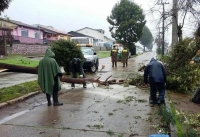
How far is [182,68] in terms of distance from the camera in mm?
11969

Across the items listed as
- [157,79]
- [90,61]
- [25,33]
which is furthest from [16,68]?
[25,33]

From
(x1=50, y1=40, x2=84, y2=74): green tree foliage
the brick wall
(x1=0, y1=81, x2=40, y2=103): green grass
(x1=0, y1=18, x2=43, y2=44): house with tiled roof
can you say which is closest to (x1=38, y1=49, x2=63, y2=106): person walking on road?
(x1=0, y1=81, x2=40, y2=103): green grass

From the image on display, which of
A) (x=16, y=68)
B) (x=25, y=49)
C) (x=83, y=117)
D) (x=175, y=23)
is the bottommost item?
(x=83, y=117)

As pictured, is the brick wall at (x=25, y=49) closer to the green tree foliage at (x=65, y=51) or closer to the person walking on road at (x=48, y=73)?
the green tree foliage at (x=65, y=51)

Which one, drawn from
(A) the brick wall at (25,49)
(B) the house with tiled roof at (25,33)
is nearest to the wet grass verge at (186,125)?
(A) the brick wall at (25,49)

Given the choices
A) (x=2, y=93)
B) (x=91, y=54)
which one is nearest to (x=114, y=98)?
(x=2, y=93)

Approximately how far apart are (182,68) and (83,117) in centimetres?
646

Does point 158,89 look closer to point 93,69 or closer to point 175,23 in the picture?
point 175,23

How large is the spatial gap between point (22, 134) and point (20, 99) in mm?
3615

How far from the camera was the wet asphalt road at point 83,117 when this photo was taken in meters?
5.80

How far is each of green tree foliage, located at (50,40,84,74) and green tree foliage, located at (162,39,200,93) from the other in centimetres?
516

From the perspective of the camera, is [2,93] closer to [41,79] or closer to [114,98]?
[41,79]

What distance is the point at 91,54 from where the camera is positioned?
20.3 metres

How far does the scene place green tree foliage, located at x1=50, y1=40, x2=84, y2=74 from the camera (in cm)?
1572
